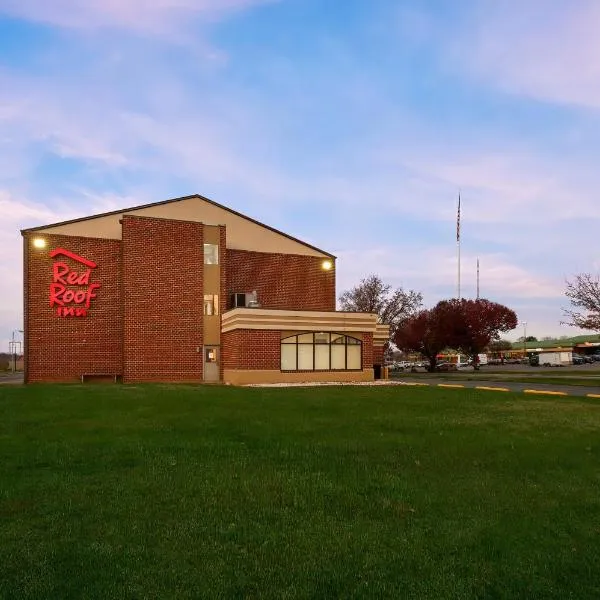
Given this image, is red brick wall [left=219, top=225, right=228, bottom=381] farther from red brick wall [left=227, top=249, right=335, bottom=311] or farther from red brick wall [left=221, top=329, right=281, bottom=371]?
red brick wall [left=221, top=329, right=281, bottom=371]

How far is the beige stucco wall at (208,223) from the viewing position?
1294 inches

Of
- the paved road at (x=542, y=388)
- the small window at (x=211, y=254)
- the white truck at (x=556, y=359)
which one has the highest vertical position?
the small window at (x=211, y=254)

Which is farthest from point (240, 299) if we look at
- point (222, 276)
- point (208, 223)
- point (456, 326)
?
point (456, 326)

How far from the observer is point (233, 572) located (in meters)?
4.25

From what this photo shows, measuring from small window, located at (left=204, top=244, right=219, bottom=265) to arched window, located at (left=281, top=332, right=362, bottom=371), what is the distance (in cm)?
716

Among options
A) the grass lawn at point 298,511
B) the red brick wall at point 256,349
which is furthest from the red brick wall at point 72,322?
the grass lawn at point 298,511

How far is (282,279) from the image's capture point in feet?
125

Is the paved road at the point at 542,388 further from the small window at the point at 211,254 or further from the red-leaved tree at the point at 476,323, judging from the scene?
the red-leaved tree at the point at 476,323

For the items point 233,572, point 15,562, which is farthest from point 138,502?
point 233,572

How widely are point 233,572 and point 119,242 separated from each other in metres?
31.4

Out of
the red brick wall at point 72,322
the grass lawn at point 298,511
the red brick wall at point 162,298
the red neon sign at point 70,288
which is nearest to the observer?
the grass lawn at point 298,511

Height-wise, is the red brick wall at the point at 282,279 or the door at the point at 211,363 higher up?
the red brick wall at the point at 282,279

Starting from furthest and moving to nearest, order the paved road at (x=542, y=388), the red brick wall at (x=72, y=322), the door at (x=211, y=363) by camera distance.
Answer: the door at (x=211, y=363) → the red brick wall at (x=72, y=322) → the paved road at (x=542, y=388)

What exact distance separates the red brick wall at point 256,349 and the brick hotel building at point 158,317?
5 cm
